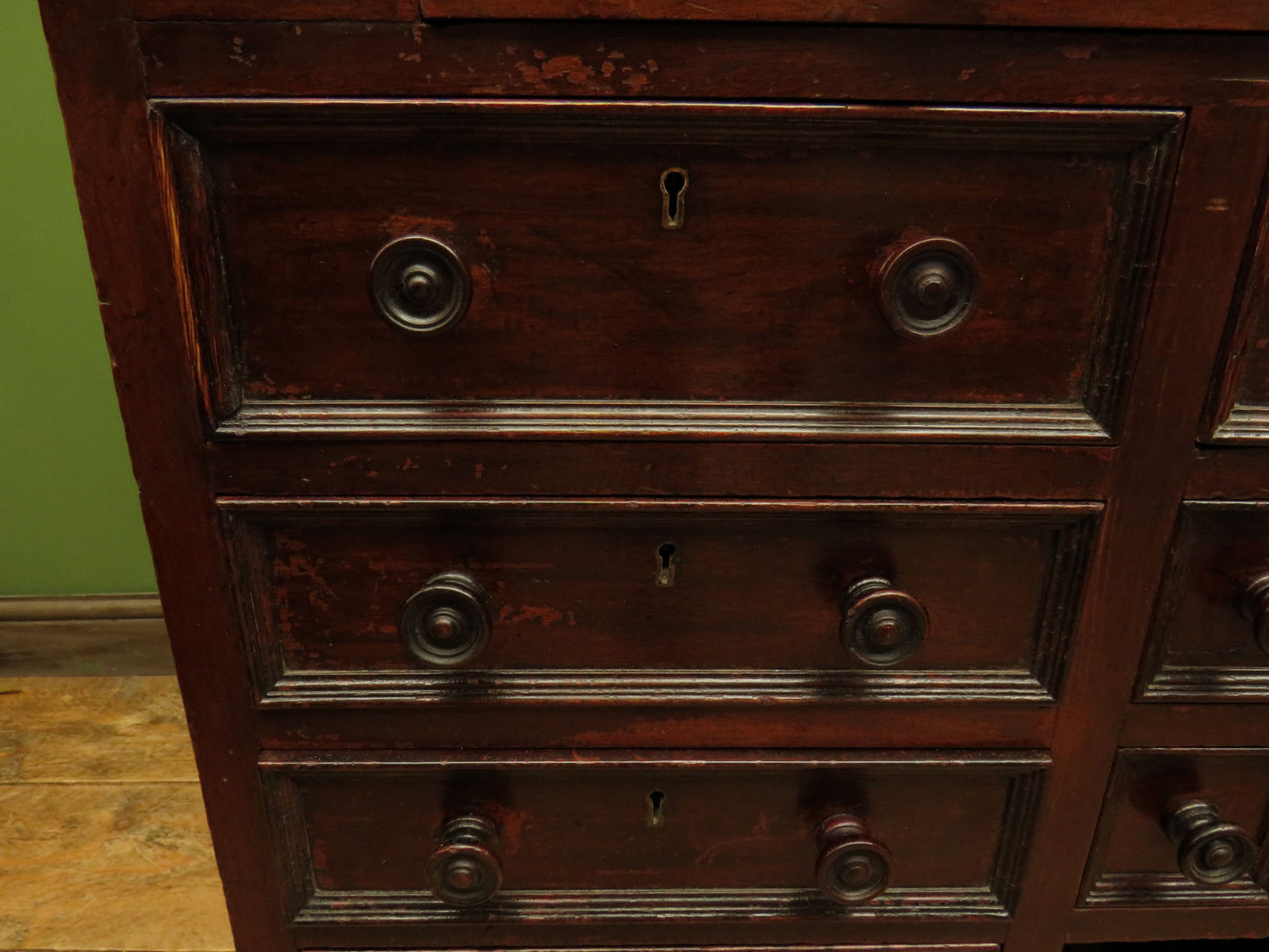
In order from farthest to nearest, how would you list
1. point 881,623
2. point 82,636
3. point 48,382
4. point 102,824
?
point 82,636
point 48,382
point 102,824
point 881,623

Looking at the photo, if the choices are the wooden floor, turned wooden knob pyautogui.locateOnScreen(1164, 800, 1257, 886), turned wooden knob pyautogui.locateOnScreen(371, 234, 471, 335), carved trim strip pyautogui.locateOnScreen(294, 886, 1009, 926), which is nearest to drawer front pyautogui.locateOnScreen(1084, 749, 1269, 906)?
turned wooden knob pyautogui.locateOnScreen(1164, 800, 1257, 886)

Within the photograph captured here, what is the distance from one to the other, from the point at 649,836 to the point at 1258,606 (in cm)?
52

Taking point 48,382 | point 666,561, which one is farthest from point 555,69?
point 48,382

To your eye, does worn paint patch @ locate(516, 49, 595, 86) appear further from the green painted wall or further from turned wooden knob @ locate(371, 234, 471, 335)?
the green painted wall

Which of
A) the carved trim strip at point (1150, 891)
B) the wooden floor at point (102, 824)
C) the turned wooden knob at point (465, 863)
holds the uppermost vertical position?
the turned wooden knob at point (465, 863)

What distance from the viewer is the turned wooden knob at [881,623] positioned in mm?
640

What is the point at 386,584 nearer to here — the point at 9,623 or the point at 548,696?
the point at 548,696

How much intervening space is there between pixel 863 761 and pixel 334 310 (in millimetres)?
540

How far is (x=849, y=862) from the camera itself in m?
0.72

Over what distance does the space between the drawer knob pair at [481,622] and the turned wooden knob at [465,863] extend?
0.16 m

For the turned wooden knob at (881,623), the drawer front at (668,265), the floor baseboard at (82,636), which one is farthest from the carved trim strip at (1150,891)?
the floor baseboard at (82,636)

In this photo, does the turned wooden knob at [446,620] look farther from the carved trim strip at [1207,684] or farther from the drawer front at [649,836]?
the carved trim strip at [1207,684]

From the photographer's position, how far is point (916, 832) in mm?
765

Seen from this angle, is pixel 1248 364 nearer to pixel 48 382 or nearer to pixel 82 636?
pixel 48 382
